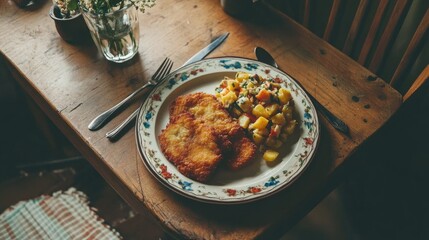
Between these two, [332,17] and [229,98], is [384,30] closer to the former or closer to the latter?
[332,17]

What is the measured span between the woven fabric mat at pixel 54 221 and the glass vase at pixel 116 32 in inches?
21.7

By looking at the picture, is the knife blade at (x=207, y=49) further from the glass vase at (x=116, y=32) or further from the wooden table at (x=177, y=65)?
the glass vase at (x=116, y=32)

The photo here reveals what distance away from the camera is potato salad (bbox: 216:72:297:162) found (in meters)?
1.06

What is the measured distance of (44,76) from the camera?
49.0 inches

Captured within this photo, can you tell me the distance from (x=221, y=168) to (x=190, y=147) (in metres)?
0.09

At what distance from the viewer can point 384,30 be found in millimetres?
1333

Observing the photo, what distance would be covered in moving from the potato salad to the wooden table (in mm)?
107

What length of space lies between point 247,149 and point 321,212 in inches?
32.6

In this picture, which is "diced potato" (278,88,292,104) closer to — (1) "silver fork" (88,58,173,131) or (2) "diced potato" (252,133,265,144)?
(2) "diced potato" (252,133,265,144)

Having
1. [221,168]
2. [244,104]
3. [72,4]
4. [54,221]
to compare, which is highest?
[72,4]

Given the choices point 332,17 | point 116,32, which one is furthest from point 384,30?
point 116,32

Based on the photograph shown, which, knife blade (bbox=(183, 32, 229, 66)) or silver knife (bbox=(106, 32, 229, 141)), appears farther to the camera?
knife blade (bbox=(183, 32, 229, 66))

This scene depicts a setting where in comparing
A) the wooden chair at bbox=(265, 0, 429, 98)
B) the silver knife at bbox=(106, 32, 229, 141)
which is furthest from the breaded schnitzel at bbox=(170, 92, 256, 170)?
the wooden chair at bbox=(265, 0, 429, 98)

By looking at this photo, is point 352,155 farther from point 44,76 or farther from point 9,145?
point 9,145
